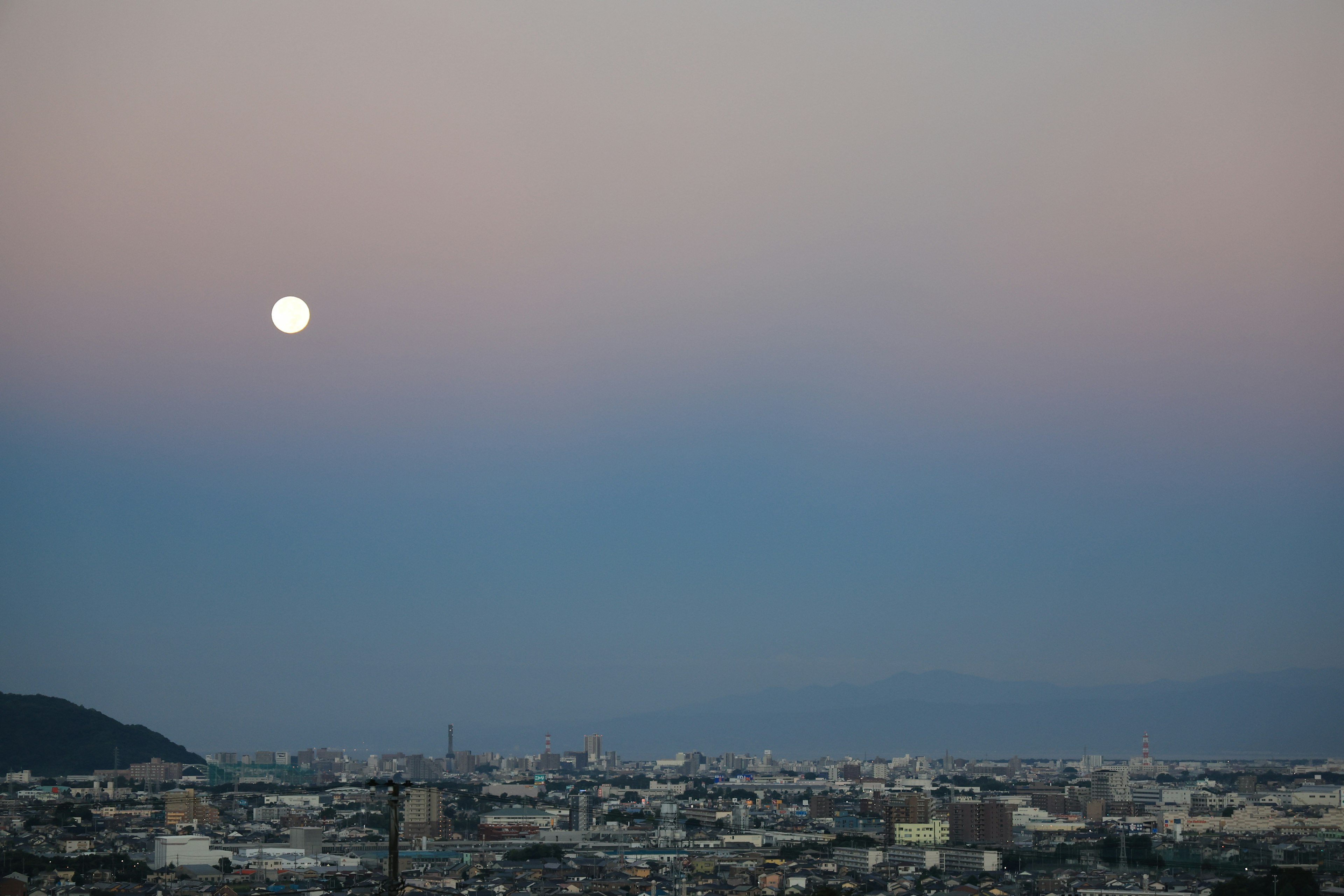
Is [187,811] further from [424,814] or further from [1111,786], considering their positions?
[1111,786]

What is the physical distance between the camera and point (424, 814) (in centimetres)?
1535

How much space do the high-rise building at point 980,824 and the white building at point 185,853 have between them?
7.96 m

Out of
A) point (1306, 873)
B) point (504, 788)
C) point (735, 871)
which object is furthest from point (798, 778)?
point (1306, 873)

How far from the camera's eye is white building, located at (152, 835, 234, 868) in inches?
384

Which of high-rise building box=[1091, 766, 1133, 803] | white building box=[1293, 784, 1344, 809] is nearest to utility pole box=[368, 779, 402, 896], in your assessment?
white building box=[1293, 784, 1344, 809]

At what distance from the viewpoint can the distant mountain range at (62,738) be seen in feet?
49.3

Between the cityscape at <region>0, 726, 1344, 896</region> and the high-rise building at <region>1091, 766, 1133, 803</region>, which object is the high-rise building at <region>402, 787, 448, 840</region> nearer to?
the cityscape at <region>0, 726, 1344, 896</region>

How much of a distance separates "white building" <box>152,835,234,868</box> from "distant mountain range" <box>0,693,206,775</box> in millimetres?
4415

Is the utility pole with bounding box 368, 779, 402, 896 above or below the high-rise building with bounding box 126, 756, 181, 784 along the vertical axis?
above

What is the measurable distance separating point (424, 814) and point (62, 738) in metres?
5.69

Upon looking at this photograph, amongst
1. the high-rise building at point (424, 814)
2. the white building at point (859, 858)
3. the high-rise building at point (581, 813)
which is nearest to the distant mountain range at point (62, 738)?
the high-rise building at point (424, 814)

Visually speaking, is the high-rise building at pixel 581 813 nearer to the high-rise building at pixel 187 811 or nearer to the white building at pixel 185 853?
the high-rise building at pixel 187 811

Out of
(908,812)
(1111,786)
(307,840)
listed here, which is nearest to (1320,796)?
(908,812)

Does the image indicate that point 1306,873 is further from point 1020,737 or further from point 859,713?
point 859,713
